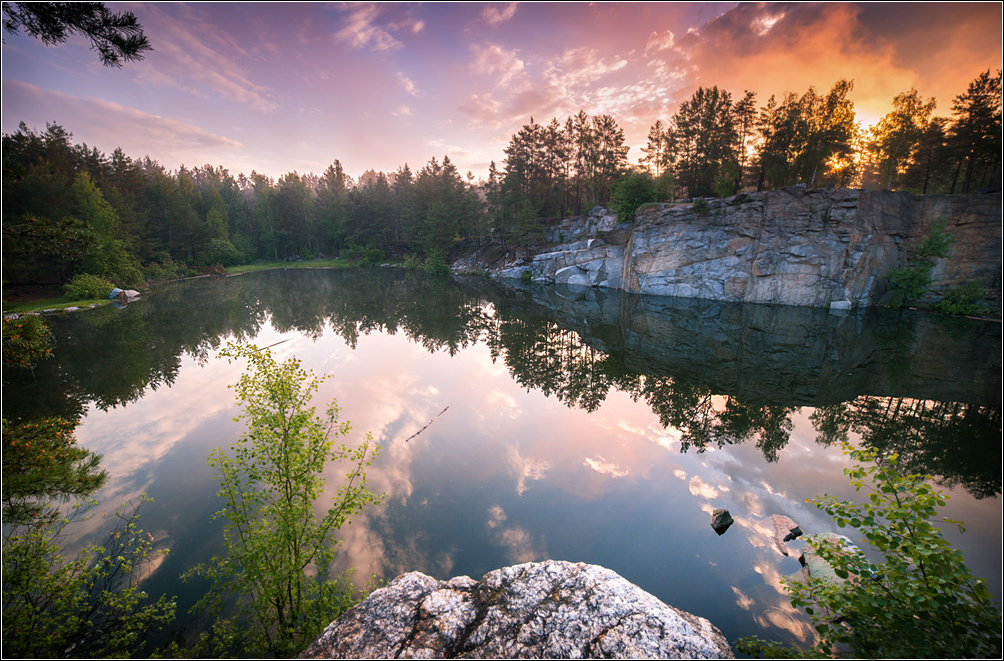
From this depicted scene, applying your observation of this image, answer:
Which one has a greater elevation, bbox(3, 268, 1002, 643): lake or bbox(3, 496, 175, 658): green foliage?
bbox(3, 496, 175, 658): green foliage

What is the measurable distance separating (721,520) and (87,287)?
229ft

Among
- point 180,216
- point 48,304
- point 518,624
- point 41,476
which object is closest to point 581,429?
point 518,624

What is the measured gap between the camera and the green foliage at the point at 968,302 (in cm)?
3747

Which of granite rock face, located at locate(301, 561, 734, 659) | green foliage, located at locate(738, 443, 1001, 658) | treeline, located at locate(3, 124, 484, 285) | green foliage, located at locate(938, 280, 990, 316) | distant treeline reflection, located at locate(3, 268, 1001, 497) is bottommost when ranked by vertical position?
distant treeline reflection, located at locate(3, 268, 1001, 497)

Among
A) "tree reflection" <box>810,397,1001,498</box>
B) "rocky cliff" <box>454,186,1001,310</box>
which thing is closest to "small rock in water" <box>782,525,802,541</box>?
"tree reflection" <box>810,397,1001,498</box>

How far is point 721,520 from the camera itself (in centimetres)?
1059

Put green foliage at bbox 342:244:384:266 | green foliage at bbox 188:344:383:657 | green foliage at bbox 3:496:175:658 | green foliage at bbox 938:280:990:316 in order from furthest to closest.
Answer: green foliage at bbox 342:244:384:266, green foliage at bbox 938:280:990:316, green foliage at bbox 188:344:383:657, green foliage at bbox 3:496:175:658

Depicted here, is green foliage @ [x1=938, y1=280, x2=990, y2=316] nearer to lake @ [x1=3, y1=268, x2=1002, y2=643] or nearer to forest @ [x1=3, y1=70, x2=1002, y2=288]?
lake @ [x1=3, y1=268, x2=1002, y2=643]

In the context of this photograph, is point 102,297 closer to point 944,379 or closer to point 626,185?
point 626,185

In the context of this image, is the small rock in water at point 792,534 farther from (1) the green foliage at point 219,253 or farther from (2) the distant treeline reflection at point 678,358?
(1) the green foliage at point 219,253

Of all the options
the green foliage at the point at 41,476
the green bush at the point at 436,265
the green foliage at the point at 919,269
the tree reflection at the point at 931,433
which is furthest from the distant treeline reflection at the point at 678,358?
the green bush at the point at 436,265

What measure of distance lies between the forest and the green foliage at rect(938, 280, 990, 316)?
13.0 m

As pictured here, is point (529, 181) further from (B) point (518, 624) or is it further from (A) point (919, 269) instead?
(B) point (518, 624)

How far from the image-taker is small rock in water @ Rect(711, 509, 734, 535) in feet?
34.4
